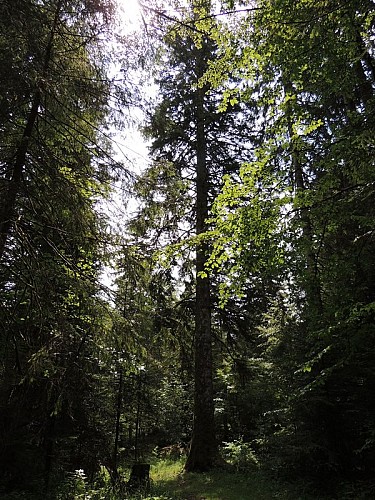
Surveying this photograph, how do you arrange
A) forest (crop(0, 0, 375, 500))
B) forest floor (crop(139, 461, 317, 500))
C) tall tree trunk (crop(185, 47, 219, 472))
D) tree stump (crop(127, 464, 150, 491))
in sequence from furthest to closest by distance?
tall tree trunk (crop(185, 47, 219, 472)) < tree stump (crop(127, 464, 150, 491)) < forest floor (crop(139, 461, 317, 500)) < forest (crop(0, 0, 375, 500))

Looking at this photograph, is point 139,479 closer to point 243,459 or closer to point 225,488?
point 225,488

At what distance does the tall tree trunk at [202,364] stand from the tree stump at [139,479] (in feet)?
3.65

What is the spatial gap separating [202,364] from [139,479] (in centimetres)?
315

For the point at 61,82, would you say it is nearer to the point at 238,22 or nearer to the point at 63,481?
the point at 238,22

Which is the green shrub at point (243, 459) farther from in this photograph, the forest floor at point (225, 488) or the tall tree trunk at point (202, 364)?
the tall tree trunk at point (202, 364)

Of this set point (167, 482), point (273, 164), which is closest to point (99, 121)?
point (273, 164)

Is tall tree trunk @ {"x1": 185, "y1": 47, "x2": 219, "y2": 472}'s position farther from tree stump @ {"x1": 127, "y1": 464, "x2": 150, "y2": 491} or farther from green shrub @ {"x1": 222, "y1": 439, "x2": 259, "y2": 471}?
tree stump @ {"x1": 127, "y1": 464, "x2": 150, "y2": 491}

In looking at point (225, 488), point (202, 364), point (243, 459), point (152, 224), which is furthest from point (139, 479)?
point (152, 224)

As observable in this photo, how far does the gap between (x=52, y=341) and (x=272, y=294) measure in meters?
9.02

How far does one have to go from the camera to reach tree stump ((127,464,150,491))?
27.1ft

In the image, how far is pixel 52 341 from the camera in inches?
180

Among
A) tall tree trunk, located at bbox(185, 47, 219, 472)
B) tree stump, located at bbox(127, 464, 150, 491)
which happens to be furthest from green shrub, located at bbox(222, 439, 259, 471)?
Result: tree stump, located at bbox(127, 464, 150, 491)

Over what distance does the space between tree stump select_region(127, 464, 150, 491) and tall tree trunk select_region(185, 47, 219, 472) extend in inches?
43.9

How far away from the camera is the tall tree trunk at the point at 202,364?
9.42 metres
